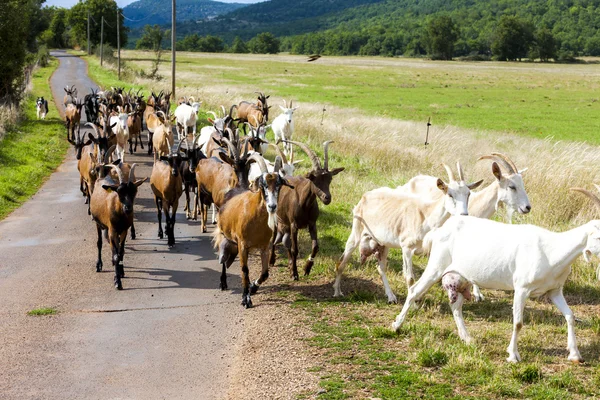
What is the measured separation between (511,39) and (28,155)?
117 metres

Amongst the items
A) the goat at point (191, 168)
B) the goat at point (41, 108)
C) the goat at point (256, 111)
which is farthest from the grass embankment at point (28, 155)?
the goat at point (256, 111)

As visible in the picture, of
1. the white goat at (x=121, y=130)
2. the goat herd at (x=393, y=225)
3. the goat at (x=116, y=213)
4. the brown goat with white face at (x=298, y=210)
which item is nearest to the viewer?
the goat herd at (x=393, y=225)

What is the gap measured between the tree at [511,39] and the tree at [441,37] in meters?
7.89

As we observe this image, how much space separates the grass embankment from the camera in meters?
17.6

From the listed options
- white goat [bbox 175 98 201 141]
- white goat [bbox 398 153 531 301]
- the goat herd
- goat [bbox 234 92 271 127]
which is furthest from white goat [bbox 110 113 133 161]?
white goat [bbox 398 153 531 301]

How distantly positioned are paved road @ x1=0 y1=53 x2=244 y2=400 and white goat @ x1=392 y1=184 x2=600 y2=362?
2560 mm

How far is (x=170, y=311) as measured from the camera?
974 cm

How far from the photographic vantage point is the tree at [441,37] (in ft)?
427

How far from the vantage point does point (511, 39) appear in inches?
4993

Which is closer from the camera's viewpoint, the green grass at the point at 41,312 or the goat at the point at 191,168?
the green grass at the point at 41,312

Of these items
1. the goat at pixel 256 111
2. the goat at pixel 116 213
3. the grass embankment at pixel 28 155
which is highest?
the goat at pixel 256 111

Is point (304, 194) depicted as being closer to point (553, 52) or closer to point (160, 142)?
point (160, 142)

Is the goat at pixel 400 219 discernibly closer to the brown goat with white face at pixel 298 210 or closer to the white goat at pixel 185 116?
the brown goat with white face at pixel 298 210

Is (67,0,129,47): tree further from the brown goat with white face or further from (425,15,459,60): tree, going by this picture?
the brown goat with white face
